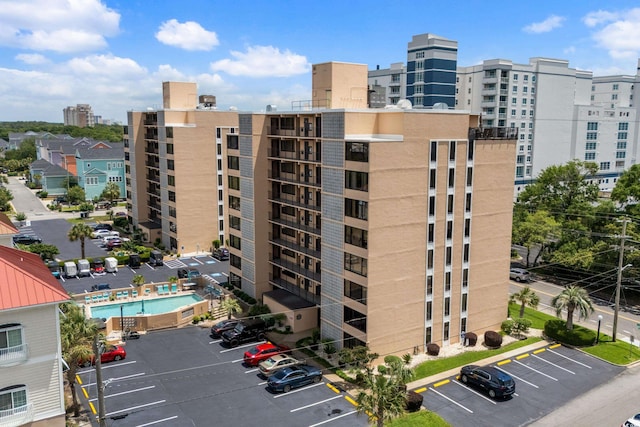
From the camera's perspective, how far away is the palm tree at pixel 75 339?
3175 cm

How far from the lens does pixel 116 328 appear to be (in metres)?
49.6

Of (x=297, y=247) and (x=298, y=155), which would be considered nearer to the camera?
(x=298, y=155)

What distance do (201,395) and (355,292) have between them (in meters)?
14.1

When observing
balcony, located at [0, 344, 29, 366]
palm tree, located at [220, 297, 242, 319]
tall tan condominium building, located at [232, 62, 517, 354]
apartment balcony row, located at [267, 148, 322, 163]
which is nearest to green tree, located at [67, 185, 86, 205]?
tall tan condominium building, located at [232, 62, 517, 354]

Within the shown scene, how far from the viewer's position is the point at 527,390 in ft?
128

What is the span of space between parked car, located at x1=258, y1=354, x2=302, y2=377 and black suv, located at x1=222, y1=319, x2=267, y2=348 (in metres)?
5.42

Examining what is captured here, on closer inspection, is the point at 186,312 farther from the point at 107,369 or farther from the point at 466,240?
the point at 466,240

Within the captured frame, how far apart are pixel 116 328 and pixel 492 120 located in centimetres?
8427

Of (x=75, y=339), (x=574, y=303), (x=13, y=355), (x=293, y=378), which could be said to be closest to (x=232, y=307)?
(x=293, y=378)

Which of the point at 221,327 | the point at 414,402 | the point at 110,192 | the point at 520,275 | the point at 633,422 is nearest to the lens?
the point at 633,422

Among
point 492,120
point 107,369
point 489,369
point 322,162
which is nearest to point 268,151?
point 322,162

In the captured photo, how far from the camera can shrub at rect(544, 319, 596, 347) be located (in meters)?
46.5

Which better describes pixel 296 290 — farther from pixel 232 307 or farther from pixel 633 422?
pixel 633 422

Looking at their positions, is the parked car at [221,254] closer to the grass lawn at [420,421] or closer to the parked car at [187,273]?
the parked car at [187,273]
